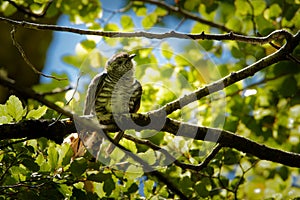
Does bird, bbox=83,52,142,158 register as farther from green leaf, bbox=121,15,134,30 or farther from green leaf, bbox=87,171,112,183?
green leaf, bbox=87,171,112,183

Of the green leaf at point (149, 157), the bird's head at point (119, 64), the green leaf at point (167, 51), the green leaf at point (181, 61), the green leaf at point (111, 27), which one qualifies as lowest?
the green leaf at point (149, 157)

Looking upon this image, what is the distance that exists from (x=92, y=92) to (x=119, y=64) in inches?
15.6

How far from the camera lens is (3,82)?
176cm

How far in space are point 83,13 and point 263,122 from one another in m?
1.86

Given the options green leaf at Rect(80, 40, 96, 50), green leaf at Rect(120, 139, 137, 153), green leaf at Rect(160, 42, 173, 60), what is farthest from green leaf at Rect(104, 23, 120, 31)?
green leaf at Rect(120, 139, 137, 153)

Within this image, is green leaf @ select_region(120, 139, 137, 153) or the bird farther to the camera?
the bird

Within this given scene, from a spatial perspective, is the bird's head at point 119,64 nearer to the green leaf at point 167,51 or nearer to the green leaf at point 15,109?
the green leaf at point 167,51

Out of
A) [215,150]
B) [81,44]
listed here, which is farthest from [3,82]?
[81,44]

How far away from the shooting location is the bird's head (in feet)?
12.1

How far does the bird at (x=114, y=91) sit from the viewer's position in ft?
11.1

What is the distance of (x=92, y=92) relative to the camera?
3.42 m

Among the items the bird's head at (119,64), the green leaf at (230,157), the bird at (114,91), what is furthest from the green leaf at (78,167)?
the bird's head at (119,64)

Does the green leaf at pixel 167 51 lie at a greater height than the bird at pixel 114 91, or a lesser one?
greater

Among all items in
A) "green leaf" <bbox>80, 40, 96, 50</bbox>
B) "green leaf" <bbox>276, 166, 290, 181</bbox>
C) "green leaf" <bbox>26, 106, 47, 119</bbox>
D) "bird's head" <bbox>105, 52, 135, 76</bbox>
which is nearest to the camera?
"green leaf" <bbox>26, 106, 47, 119</bbox>
